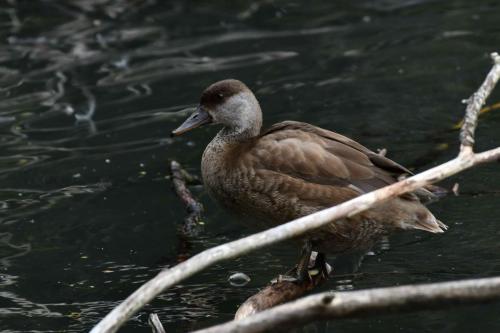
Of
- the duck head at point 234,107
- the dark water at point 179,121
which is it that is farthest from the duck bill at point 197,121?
the dark water at point 179,121

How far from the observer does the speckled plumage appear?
5.75 metres

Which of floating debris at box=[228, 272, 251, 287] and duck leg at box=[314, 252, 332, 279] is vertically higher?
duck leg at box=[314, 252, 332, 279]

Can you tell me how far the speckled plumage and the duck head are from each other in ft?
0.68

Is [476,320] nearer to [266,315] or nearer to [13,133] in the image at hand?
[266,315]

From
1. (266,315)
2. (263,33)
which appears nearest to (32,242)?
(266,315)

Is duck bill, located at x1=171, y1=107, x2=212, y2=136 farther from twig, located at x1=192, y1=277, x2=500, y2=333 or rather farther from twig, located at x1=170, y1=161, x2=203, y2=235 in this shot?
twig, located at x1=192, y1=277, x2=500, y2=333

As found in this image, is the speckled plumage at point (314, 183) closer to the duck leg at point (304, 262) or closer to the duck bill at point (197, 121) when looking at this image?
the duck leg at point (304, 262)

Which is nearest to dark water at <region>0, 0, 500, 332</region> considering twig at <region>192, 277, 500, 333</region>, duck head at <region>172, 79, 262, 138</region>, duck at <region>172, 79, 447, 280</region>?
duck at <region>172, 79, 447, 280</region>

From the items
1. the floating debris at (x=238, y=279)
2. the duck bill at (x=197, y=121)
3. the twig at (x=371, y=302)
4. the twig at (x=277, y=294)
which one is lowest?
the floating debris at (x=238, y=279)

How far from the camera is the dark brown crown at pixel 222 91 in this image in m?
6.23

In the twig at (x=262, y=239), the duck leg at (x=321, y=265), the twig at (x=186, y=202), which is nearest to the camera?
the twig at (x=262, y=239)

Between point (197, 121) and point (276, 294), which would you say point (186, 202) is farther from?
point (276, 294)

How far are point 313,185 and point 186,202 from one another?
1683 millimetres

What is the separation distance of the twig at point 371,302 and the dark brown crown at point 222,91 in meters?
2.78
